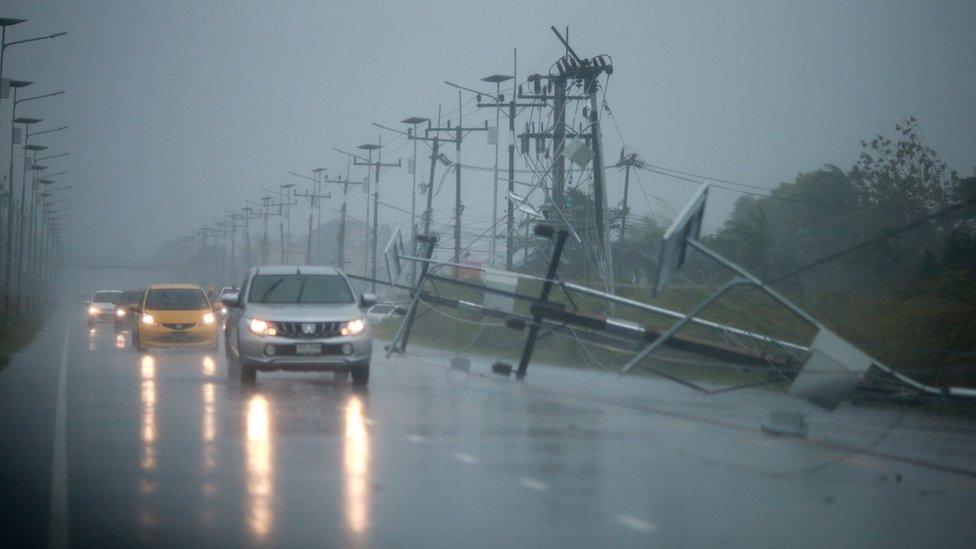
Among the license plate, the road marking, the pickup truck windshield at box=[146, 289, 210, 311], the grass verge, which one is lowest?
the grass verge

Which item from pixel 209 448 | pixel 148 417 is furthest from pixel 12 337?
pixel 209 448

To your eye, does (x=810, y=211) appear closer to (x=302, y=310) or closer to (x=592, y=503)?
(x=302, y=310)

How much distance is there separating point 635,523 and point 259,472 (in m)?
3.69

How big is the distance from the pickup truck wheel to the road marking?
377 inches

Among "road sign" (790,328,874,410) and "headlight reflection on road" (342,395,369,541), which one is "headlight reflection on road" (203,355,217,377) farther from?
"road sign" (790,328,874,410)

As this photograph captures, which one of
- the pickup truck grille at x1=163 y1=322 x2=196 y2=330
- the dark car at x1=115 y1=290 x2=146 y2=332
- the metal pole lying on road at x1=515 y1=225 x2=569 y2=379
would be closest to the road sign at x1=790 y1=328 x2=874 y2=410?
the metal pole lying on road at x1=515 y1=225 x2=569 y2=379

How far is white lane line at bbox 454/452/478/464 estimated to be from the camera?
11250mm

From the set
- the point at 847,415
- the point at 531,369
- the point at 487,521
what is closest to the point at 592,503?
A: the point at 487,521

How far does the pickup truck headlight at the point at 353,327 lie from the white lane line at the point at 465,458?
807 centimetres

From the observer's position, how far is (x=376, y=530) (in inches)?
315

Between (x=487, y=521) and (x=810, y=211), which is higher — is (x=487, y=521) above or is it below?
below

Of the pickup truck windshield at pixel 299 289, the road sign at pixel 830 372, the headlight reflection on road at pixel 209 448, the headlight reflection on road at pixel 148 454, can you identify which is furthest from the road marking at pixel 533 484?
the pickup truck windshield at pixel 299 289

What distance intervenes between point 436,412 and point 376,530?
773cm

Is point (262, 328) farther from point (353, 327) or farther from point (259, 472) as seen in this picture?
point (259, 472)
